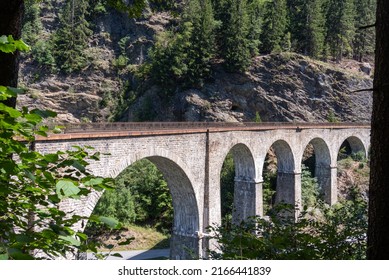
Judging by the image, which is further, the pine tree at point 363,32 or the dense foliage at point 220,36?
the pine tree at point 363,32

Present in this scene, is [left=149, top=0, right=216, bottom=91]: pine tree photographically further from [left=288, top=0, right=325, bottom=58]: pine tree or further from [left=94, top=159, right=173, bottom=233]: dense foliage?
[left=94, top=159, right=173, bottom=233]: dense foliage

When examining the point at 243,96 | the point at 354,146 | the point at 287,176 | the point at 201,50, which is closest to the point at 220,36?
the point at 201,50

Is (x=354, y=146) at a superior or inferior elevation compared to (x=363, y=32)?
inferior

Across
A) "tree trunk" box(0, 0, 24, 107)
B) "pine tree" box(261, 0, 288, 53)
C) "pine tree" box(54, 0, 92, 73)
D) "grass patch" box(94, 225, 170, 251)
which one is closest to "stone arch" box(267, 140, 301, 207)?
"grass patch" box(94, 225, 170, 251)

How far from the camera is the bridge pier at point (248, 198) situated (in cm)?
2955

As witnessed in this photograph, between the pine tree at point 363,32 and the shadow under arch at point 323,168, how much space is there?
99.0 feet

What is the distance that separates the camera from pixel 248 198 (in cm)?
2992

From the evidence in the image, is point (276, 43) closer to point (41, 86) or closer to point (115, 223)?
point (41, 86)

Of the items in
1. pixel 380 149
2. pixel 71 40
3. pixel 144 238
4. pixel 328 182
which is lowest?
pixel 144 238

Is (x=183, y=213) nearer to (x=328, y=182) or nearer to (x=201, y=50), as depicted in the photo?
(x=328, y=182)

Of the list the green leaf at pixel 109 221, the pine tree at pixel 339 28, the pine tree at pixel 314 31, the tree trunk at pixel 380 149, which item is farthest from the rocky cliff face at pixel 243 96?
the green leaf at pixel 109 221

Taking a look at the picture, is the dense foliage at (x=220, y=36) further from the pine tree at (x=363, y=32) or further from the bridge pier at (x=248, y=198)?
the bridge pier at (x=248, y=198)

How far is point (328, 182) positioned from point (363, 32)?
37.0 meters

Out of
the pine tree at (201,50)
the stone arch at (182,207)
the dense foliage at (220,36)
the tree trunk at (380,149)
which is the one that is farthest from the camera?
the dense foliage at (220,36)
